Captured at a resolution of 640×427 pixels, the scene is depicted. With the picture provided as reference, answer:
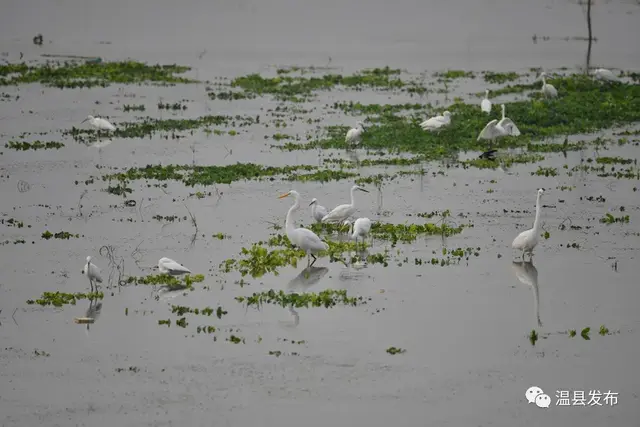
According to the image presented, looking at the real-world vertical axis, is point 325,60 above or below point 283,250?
above

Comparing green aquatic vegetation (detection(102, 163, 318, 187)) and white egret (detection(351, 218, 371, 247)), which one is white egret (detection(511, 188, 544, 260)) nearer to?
white egret (detection(351, 218, 371, 247))

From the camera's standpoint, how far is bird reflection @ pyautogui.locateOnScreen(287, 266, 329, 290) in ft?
57.9

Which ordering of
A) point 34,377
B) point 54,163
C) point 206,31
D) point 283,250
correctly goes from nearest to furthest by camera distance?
1. point 34,377
2. point 283,250
3. point 54,163
4. point 206,31

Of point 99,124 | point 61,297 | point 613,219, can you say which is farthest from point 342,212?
point 99,124

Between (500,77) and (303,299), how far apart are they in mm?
29371

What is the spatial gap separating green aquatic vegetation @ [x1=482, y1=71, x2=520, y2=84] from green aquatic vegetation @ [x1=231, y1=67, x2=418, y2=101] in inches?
139

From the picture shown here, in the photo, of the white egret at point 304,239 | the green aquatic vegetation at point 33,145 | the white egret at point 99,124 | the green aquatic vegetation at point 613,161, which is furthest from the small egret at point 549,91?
the white egret at point 304,239

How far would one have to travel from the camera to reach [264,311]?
16.4 meters

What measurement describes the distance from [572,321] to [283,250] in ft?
18.7

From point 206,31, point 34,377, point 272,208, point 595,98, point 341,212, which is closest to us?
point 34,377

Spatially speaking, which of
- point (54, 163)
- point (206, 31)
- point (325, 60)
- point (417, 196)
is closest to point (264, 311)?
→ point (417, 196)

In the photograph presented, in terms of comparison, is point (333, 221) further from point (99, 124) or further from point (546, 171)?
point (99, 124)

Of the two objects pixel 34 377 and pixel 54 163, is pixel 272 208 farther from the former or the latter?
pixel 34 377

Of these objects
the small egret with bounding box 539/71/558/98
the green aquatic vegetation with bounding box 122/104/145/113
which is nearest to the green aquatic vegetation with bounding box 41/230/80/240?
the green aquatic vegetation with bounding box 122/104/145/113
